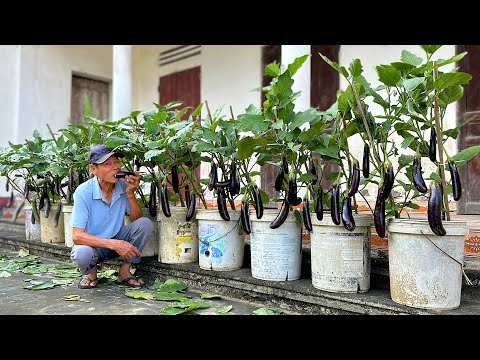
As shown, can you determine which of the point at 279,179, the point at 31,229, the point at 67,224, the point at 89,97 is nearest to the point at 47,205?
the point at 67,224

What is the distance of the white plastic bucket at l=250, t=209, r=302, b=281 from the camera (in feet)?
8.73

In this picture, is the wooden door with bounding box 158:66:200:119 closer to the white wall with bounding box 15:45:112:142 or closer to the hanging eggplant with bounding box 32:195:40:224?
the white wall with bounding box 15:45:112:142

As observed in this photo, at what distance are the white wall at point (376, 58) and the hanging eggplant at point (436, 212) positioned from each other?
9.17ft

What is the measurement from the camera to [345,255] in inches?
92.6

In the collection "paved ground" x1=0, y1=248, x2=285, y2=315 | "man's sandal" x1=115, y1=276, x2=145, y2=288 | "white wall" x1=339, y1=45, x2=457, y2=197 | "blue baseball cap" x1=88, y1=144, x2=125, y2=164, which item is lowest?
"paved ground" x1=0, y1=248, x2=285, y2=315

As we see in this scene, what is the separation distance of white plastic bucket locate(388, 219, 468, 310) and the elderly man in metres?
→ 1.81

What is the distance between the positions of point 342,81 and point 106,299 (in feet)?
13.2

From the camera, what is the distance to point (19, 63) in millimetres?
7957

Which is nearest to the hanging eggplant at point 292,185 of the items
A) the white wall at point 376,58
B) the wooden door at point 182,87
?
the white wall at point 376,58

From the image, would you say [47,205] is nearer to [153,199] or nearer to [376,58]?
[153,199]

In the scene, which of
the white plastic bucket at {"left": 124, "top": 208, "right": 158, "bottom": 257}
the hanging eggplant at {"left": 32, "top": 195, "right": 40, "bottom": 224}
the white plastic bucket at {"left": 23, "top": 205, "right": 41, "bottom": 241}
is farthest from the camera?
the white plastic bucket at {"left": 23, "top": 205, "right": 41, "bottom": 241}

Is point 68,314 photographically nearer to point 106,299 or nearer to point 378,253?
point 106,299

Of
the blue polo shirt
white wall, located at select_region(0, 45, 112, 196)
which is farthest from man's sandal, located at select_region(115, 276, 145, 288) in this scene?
white wall, located at select_region(0, 45, 112, 196)
